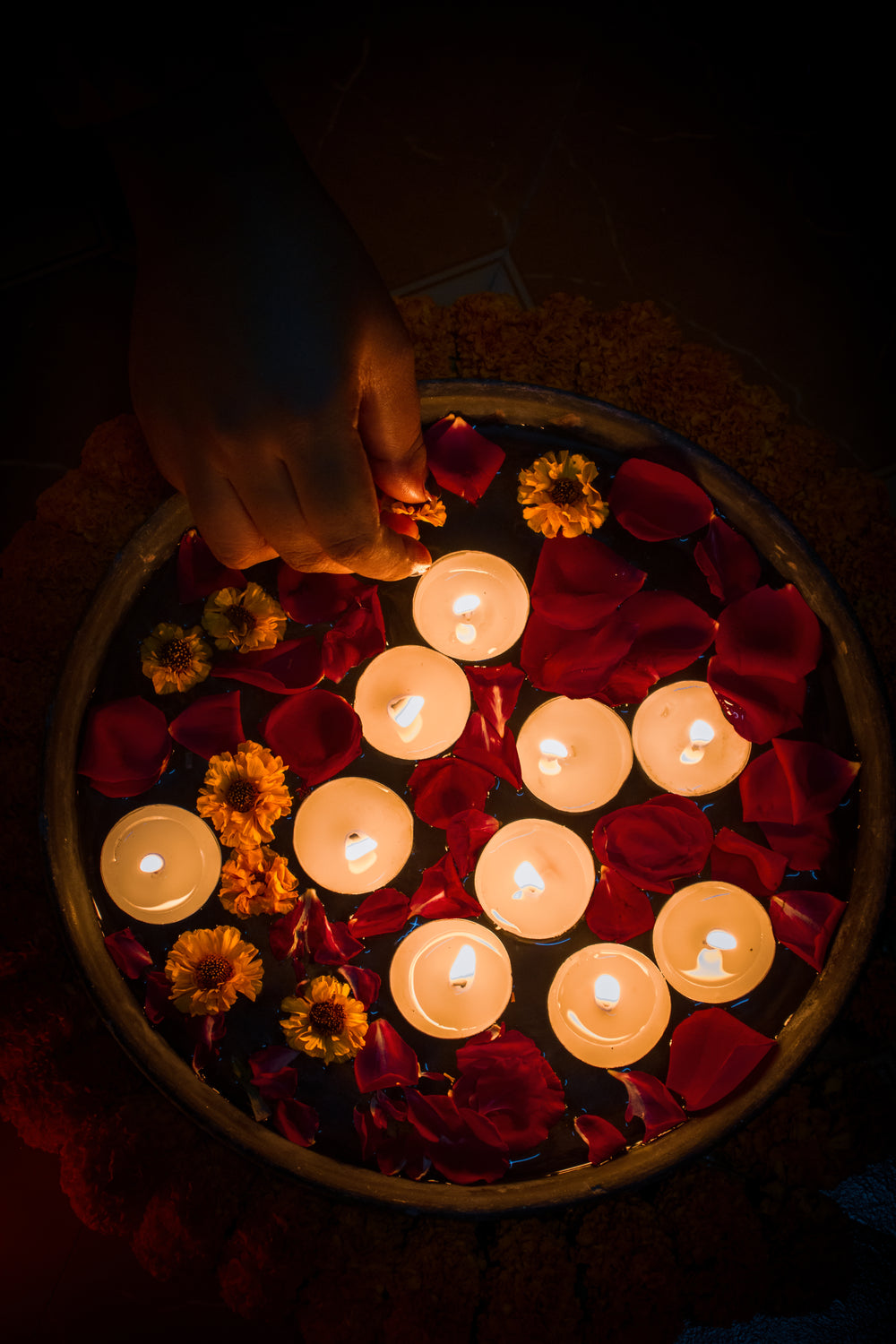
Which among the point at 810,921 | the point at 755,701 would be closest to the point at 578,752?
the point at 755,701

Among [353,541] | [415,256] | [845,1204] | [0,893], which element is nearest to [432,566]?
[353,541]

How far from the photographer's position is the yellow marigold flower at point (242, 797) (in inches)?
31.9

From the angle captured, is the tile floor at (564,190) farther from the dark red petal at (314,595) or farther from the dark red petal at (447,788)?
the dark red petal at (447,788)

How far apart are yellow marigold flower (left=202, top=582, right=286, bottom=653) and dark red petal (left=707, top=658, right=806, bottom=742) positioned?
1.56 ft

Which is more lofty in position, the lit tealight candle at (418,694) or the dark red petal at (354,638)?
the dark red petal at (354,638)

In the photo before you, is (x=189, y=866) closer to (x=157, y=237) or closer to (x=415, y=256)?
(x=157, y=237)

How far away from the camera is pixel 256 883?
2.68 ft

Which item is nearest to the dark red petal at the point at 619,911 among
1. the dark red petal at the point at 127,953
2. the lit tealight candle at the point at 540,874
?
the lit tealight candle at the point at 540,874

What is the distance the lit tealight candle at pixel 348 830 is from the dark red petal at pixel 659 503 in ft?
1.30

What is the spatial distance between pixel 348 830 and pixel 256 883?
11 cm

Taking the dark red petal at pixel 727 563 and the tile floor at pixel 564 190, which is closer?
the dark red petal at pixel 727 563

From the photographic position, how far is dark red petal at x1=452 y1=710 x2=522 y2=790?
2.70 ft

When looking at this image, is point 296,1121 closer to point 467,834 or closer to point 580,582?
point 467,834

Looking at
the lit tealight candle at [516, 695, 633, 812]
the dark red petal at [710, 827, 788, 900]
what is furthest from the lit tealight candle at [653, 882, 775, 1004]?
the lit tealight candle at [516, 695, 633, 812]
